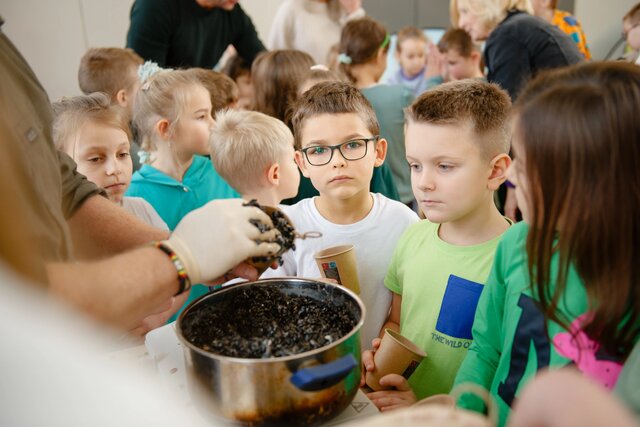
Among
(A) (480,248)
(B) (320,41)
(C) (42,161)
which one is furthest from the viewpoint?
(B) (320,41)

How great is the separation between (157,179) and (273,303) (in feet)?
4.09

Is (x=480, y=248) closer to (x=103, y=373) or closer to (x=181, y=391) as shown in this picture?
(x=181, y=391)

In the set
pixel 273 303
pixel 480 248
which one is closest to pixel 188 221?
pixel 273 303

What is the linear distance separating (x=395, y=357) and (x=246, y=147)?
99cm

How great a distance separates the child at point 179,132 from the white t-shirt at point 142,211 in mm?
193

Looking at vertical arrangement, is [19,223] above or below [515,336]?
above

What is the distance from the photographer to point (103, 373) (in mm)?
524

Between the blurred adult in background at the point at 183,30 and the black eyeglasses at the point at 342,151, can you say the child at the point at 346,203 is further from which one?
the blurred adult in background at the point at 183,30

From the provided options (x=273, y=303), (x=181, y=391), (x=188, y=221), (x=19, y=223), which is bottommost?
(x=181, y=391)

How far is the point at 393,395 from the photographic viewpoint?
1.10 meters

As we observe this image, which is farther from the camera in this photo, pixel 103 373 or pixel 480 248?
pixel 480 248

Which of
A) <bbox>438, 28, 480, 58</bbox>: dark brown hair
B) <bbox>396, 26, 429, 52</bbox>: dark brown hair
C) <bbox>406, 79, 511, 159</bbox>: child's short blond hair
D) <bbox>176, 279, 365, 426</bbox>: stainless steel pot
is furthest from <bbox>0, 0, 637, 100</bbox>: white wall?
<bbox>176, 279, 365, 426</bbox>: stainless steel pot

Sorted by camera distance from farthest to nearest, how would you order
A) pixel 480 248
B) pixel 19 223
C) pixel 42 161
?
1. pixel 480 248
2. pixel 42 161
3. pixel 19 223

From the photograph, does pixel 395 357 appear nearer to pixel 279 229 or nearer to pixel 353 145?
pixel 279 229
